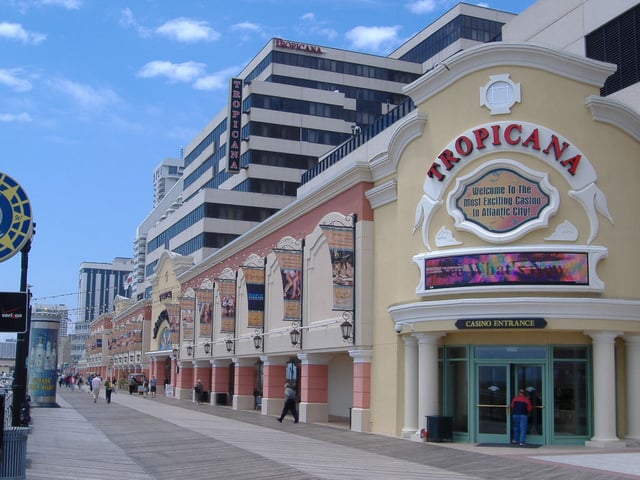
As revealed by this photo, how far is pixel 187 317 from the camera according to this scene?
175 feet

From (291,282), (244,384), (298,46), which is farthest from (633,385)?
(298,46)

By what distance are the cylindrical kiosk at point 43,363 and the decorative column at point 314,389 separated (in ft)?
48.5

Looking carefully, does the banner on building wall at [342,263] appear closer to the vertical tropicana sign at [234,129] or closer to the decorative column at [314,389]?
the decorative column at [314,389]

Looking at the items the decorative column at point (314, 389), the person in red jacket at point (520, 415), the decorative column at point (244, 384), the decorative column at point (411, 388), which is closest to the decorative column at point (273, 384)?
the decorative column at point (314, 389)

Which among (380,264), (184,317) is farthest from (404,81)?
(380,264)

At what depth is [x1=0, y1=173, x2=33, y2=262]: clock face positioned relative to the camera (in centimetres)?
1207

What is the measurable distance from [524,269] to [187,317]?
112 feet

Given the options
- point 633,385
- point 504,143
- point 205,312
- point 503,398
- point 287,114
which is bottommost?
point 503,398

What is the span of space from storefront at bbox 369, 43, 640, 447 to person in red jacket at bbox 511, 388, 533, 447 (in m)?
0.38

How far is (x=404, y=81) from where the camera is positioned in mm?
79938

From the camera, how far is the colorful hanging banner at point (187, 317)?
52.8 metres

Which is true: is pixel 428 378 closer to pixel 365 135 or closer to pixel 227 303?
pixel 365 135

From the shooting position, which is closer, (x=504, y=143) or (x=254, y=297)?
(x=504, y=143)

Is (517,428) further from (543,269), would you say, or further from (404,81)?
(404,81)
